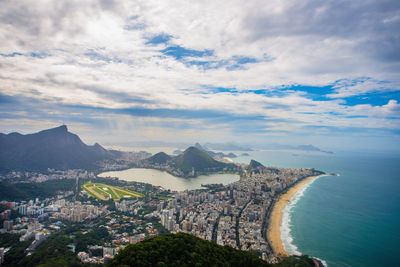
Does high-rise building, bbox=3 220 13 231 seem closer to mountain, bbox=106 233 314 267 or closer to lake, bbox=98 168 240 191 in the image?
mountain, bbox=106 233 314 267

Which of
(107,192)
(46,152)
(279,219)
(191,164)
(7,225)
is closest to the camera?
(7,225)

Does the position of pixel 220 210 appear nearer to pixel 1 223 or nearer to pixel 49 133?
pixel 1 223

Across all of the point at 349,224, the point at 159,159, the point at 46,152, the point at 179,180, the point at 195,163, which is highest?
the point at 46,152

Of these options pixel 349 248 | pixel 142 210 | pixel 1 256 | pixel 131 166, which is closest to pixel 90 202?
pixel 142 210

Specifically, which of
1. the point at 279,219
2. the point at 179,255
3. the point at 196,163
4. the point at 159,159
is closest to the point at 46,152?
the point at 159,159

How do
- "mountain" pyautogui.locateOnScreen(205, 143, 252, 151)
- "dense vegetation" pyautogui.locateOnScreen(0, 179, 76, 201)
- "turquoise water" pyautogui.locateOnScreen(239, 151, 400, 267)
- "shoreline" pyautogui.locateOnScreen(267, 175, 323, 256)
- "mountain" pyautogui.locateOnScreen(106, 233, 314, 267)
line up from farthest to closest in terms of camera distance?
"mountain" pyautogui.locateOnScreen(205, 143, 252, 151) < "dense vegetation" pyautogui.locateOnScreen(0, 179, 76, 201) < "shoreline" pyautogui.locateOnScreen(267, 175, 323, 256) < "turquoise water" pyautogui.locateOnScreen(239, 151, 400, 267) < "mountain" pyautogui.locateOnScreen(106, 233, 314, 267)

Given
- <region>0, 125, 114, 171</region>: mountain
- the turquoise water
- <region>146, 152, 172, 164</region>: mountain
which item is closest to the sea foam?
the turquoise water

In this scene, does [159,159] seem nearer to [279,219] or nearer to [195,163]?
[195,163]
